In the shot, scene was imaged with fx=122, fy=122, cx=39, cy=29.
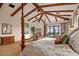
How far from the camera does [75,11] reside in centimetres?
139

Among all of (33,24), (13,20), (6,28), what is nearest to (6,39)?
(6,28)

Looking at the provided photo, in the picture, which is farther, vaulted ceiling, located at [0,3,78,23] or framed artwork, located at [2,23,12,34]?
framed artwork, located at [2,23,12,34]

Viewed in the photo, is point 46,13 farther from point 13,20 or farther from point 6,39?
point 6,39

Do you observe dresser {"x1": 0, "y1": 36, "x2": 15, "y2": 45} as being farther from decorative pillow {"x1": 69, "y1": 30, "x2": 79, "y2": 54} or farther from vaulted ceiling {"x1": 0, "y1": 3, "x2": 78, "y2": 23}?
decorative pillow {"x1": 69, "y1": 30, "x2": 79, "y2": 54}

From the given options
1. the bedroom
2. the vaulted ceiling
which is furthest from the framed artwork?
the vaulted ceiling

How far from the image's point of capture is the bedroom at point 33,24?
1.40m

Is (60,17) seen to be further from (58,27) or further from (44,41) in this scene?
(44,41)

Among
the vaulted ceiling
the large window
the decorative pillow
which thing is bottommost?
the decorative pillow

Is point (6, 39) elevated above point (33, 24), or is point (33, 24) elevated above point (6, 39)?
point (33, 24)

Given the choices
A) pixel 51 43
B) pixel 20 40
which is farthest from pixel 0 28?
pixel 51 43

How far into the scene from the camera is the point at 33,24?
1.50 meters

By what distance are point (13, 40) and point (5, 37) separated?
113 millimetres

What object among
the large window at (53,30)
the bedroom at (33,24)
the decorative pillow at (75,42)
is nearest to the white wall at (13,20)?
the bedroom at (33,24)

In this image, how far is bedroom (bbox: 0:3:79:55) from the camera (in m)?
1.40
